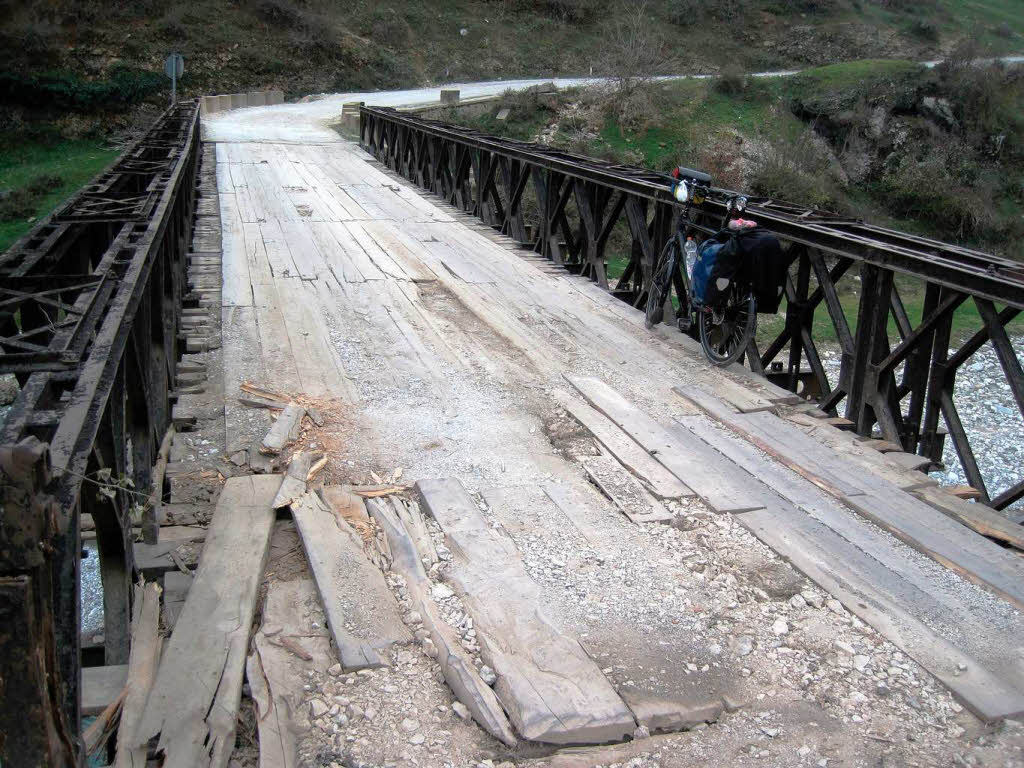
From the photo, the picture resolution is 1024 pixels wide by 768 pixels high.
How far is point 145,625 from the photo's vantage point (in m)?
3.07

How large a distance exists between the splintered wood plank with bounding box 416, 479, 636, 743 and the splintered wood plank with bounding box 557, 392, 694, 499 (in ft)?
3.00

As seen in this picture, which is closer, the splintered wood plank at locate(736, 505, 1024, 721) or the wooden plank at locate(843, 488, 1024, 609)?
the splintered wood plank at locate(736, 505, 1024, 721)

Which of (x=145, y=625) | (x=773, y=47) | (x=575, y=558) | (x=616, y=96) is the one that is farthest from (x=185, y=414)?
(x=773, y=47)

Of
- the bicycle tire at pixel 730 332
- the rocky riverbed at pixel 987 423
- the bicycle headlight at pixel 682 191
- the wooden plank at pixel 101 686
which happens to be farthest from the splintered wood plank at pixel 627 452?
the rocky riverbed at pixel 987 423

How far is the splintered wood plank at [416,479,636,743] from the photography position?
8.85 feet

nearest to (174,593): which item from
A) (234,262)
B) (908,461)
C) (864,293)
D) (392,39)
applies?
(908,461)

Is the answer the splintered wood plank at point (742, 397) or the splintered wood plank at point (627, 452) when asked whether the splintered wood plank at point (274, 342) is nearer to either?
the splintered wood plank at point (627, 452)

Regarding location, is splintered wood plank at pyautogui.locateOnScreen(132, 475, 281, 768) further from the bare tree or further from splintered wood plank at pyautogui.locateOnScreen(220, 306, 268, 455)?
the bare tree

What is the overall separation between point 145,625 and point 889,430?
12.9 ft

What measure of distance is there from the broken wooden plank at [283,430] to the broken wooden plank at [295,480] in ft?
0.40

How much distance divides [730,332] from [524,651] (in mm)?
3591

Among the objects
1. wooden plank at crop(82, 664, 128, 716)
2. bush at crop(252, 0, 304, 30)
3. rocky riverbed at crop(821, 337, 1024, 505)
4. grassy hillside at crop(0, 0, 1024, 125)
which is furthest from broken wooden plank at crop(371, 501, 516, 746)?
bush at crop(252, 0, 304, 30)

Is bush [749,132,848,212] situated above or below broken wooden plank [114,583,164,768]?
above

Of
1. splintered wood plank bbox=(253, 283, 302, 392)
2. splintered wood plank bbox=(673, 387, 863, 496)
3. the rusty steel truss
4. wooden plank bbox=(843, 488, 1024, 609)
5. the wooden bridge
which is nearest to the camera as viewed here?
the rusty steel truss
